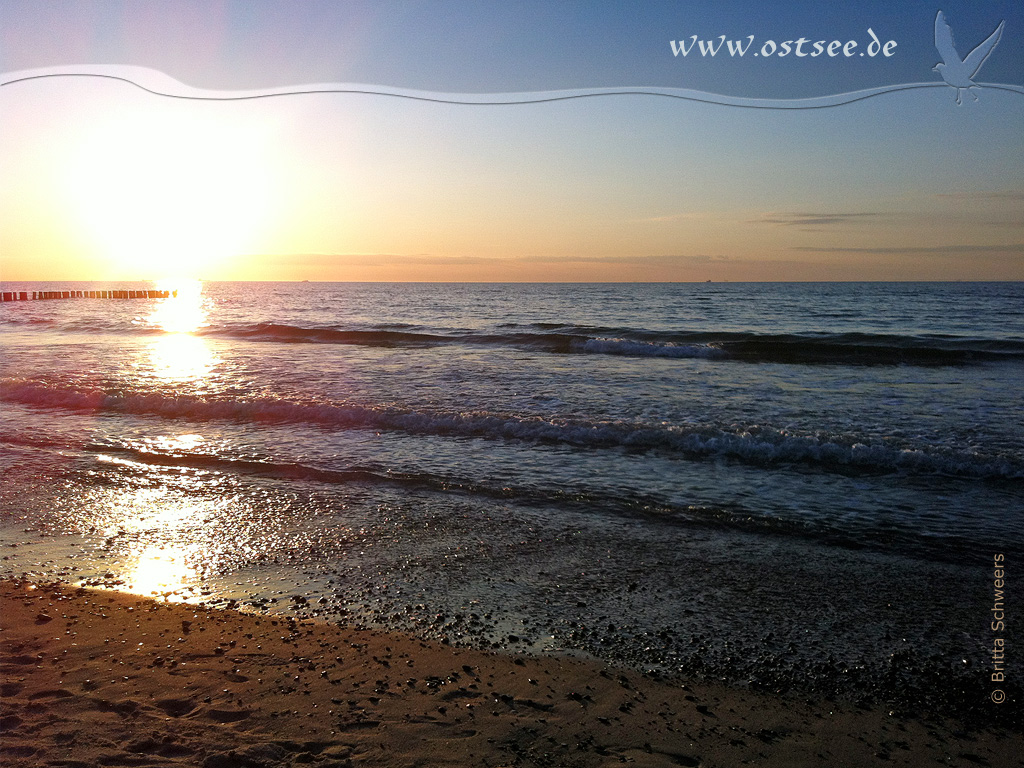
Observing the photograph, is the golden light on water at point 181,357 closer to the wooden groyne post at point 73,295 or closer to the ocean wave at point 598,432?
the ocean wave at point 598,432

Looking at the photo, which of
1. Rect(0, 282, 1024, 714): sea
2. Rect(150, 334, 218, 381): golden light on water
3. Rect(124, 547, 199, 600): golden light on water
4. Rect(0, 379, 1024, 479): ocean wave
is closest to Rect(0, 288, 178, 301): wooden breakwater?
Rect(150, 334, 218, 381): golden light on water

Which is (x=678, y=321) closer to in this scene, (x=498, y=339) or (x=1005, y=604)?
(x=498, y=339)

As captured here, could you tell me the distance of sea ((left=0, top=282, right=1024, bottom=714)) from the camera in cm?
460

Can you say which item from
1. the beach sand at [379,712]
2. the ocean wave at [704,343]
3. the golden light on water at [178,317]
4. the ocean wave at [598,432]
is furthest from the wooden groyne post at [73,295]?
the beach sand at [379,712]

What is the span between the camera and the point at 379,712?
3.53m

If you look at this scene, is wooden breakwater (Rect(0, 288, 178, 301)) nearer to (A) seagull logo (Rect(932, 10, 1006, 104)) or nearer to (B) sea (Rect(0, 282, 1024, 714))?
(B) sea (Rect(0, 282, 1024, 714))

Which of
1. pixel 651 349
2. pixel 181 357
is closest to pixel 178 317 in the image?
pixel 181 357

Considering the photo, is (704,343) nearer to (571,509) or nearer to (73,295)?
(571,509)

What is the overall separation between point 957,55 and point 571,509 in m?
5.15

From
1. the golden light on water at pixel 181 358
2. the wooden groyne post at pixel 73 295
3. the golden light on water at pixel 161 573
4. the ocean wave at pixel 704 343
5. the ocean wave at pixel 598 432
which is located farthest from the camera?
the wooden groyne post at pixel 73 295

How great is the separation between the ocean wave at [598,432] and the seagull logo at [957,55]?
6.05 metres

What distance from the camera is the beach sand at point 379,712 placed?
318cm

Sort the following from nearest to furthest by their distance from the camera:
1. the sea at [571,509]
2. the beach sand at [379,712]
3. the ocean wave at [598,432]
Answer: the beach sand at [379,712] < the sea at [571,509] < the ocean wave at [598,432]

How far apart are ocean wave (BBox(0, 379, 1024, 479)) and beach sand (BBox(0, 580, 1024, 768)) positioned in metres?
6.04
